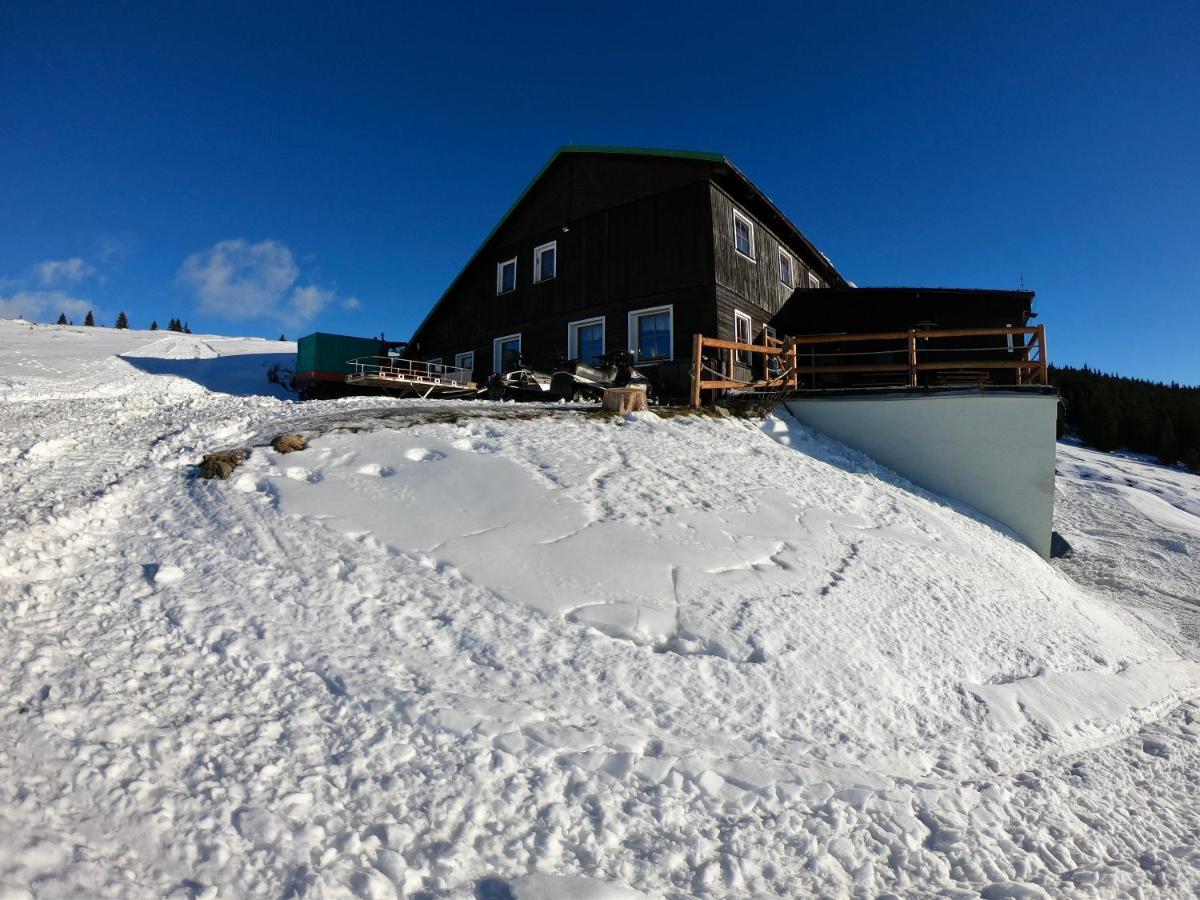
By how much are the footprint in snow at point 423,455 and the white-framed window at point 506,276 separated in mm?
14265

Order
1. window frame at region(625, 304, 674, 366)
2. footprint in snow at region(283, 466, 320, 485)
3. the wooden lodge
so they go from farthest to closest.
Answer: window frame at region(625, 304, 674, 366) < the wooden lodge < footprint in snow at region(283, 466, 320, 485)

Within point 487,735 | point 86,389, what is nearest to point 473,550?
point 487,735

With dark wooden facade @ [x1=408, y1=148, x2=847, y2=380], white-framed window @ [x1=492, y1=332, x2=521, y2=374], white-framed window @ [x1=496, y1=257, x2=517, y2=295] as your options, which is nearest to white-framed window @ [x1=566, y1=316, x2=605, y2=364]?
dark wooden facade @ [x1=408, y1=148, x2=847, y2=380]

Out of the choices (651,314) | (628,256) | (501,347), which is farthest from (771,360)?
(501,347)

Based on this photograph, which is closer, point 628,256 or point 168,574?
point 168,574

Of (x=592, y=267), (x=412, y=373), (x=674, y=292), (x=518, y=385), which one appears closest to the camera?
(x=518, y=385)

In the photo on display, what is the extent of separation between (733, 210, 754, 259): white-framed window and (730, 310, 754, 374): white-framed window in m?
1.84

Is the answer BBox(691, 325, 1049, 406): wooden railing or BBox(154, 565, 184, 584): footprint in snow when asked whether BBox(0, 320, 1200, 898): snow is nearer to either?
BBox(154, 565, 184, 584): footprint in snow

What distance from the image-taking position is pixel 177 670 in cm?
342

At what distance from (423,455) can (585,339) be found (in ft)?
38.3

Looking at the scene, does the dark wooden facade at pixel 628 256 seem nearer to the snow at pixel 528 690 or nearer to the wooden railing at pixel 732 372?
the wooden railing at pixel 732 372

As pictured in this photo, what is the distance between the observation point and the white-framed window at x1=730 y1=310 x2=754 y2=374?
52.1 ft

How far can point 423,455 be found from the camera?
21.6 feet

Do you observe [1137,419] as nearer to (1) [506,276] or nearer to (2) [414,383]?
(1) [506,276]
